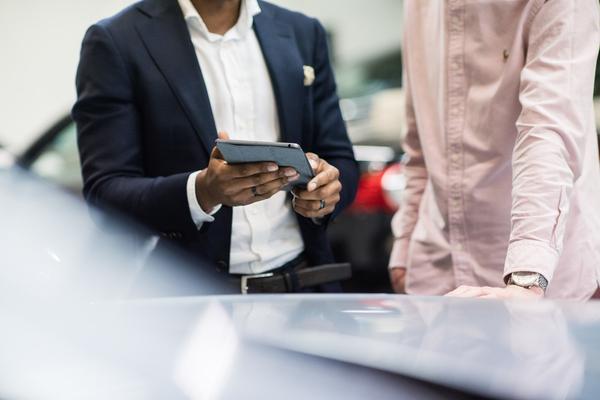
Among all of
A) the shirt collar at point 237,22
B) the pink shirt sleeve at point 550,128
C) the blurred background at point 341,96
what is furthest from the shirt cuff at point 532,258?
the blurred background at point 341,96

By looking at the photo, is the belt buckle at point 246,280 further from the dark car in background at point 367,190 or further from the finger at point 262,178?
the dark car in background at point 367,190

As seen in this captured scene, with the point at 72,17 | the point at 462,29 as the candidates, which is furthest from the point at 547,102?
the point at 72,17

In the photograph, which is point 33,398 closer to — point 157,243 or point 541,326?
point 541,326

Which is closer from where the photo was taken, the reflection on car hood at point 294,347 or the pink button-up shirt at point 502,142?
the reflection on car hood at point 294,347

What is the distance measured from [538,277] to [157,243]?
73 cm

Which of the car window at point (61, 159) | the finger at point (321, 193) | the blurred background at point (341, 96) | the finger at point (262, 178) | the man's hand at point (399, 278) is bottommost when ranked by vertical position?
the blurred background at point (341, 96)

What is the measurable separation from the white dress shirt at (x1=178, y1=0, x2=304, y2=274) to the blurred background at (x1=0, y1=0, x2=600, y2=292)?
790 millimetres

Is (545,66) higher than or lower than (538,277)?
higher

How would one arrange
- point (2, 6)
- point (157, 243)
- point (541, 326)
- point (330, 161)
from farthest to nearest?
point (2, 6), point (330, 161), point (157, 243), point (541, 326)

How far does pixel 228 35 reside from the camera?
5.79 ft

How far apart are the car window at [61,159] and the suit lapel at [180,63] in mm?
2226

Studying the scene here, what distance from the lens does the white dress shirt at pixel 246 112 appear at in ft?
5.69

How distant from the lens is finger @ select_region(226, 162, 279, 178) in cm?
142

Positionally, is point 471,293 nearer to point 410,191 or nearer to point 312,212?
point 312,212
